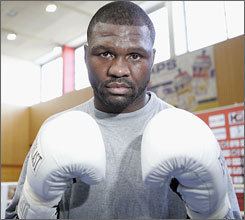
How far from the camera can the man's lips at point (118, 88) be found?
1.86 feet

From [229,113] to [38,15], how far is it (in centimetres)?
107

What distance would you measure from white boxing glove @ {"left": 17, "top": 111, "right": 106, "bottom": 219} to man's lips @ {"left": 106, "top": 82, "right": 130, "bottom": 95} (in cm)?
8

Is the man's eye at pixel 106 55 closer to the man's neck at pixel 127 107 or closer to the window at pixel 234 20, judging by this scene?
the man's neck at pixel 127 107

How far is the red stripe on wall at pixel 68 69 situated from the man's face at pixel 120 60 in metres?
0.06

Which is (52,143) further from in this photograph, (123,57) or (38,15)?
(38,15)

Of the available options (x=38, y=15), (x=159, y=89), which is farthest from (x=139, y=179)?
(x=159, y=89)

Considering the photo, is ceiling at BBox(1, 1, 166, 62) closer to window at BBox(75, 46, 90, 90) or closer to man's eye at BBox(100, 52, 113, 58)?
window at BBox(75, 46, 90, 90)

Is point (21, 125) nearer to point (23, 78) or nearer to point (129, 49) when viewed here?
point (23, 78)

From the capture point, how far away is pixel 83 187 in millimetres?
637

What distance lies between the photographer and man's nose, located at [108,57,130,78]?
0.56 meters

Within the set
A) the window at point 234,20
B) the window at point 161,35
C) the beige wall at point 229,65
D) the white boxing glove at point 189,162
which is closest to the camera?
the white boxing glove at point 189,162

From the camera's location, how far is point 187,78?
1.43 metres

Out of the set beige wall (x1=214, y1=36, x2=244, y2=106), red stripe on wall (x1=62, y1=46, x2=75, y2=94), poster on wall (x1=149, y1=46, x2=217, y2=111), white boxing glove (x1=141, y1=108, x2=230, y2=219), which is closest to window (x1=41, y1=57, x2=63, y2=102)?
red stripe on wall (x1=62, y1=46, x2=75, y2=94)

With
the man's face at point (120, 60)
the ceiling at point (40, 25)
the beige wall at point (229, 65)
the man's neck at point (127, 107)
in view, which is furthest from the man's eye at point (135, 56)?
the beige wall at point (229, 65)
